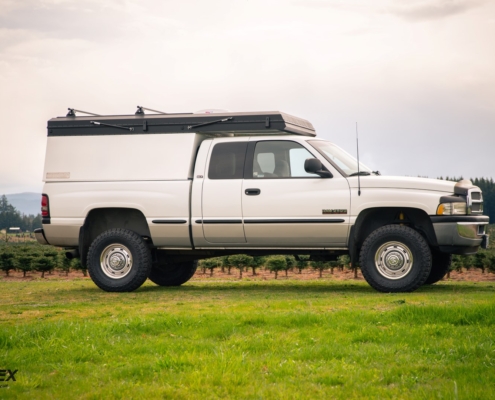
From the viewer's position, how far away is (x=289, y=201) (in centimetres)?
1149

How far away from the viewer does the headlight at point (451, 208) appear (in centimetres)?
1094

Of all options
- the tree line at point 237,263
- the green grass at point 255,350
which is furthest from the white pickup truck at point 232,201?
the tree line at point 237,263

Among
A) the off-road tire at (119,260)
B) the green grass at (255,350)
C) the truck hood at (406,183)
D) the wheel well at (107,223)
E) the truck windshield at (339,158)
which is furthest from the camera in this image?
the wheel well at (107,223)

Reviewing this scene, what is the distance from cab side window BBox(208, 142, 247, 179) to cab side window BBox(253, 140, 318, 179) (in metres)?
0.23

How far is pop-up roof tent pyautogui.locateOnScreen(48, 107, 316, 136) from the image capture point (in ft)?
39.2

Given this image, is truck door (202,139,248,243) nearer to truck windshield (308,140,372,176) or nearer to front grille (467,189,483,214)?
truck windshield (308,140,372,176)

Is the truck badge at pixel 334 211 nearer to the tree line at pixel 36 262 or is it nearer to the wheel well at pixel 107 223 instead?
the wheel well at pixel 107 223

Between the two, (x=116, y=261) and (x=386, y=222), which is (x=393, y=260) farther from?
(x=116, y=261)

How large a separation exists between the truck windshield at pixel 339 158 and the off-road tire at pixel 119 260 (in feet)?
11.1

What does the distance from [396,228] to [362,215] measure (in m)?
0.56

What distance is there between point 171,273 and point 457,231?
5863 millimetres

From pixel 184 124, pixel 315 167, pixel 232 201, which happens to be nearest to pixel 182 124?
pixel 184 124


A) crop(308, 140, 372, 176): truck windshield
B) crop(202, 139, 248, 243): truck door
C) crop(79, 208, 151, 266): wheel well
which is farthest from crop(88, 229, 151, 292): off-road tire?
crop(308, 140, 372, 176): truck windshield

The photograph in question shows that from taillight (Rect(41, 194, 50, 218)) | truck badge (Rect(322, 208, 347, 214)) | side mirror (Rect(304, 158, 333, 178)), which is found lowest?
truck badge (Rect(322, 208, 347, 214))
